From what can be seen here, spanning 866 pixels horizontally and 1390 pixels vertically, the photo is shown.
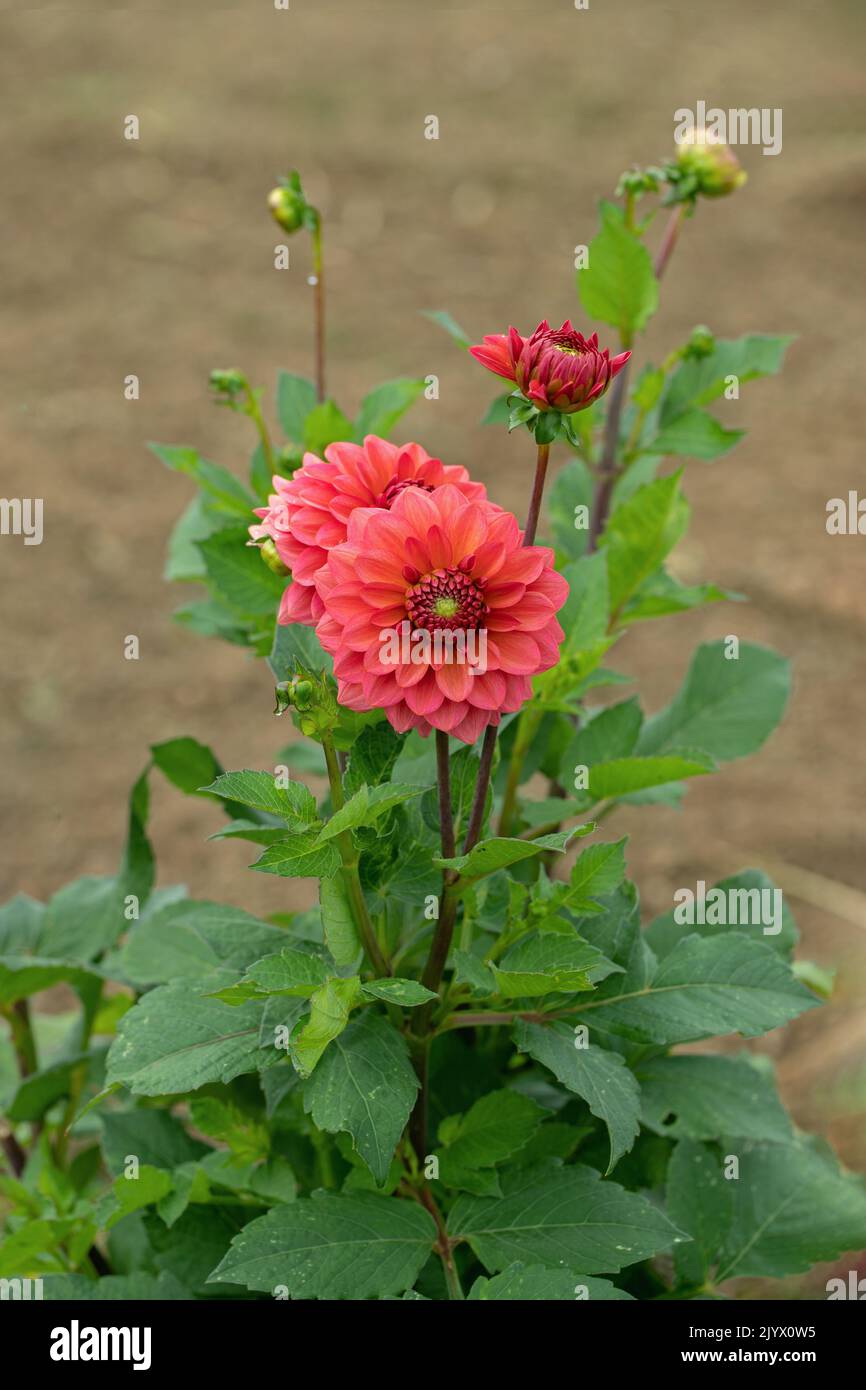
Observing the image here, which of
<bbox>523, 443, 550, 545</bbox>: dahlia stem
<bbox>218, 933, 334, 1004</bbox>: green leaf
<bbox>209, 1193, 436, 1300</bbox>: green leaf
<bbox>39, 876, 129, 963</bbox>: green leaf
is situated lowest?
<bbox>209, 1193, 436, 1300</bbox>: green leaf

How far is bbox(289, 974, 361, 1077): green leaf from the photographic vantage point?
2.97 feet

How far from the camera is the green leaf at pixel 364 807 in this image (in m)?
0.86

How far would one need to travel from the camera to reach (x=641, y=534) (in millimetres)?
1278

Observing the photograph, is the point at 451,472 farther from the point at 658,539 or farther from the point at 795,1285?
the point at 795,1285

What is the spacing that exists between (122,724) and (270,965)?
1.79 metres

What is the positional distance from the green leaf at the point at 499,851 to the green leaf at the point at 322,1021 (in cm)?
10

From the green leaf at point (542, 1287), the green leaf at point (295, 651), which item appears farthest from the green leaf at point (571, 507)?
the green leaf at point (542, 1287)

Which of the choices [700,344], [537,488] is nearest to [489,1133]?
[537,488]

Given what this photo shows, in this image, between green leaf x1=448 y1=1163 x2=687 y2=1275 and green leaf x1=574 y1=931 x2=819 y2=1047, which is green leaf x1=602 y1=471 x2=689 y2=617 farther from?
green leaf x1=448 y1=1163 x2=687 y2=1275

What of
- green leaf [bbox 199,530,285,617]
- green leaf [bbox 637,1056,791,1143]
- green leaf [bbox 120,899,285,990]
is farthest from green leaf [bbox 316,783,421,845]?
green leaf [bbox 637,1056,791,1143]

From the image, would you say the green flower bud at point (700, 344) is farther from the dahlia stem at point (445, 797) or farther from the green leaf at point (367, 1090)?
the green leaf at point (367, 1090)

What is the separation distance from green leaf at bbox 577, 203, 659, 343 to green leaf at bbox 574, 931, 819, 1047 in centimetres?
55

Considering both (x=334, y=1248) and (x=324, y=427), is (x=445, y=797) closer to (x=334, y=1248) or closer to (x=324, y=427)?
(x=334, y=1248)

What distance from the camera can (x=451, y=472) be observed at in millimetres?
950
